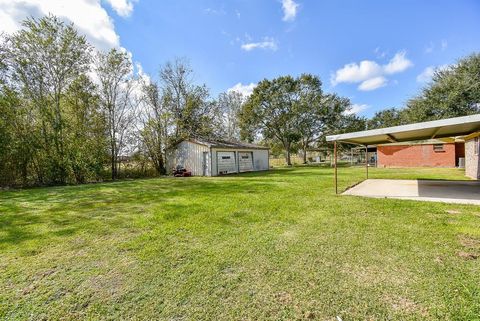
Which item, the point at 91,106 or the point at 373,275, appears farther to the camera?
the point at 91,106

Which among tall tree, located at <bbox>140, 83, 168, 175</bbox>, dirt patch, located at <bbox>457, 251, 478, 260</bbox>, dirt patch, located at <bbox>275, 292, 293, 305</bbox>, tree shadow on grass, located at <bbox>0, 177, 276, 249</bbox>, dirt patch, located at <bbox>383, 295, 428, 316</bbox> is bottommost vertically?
dirt patch, located at <bbox>383, 295, 428, 316</bbox>

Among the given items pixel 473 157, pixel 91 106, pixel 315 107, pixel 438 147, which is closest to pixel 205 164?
pixel 91 106

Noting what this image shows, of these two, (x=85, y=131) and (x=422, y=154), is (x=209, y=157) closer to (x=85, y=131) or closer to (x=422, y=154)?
(x=85, y=131)

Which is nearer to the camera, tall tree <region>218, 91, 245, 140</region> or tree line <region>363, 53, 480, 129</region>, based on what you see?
tree line <region>363, 53, 480, 129</region>

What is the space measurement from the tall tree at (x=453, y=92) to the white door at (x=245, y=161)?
14.8m

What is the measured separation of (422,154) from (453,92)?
16.4 ft

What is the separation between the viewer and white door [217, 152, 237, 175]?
15.7 meters

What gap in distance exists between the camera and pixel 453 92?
16562mm

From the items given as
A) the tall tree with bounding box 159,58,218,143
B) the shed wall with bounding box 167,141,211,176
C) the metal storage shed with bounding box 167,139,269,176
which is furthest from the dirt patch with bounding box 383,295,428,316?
the tall tree with bounding box 159,58,218,143

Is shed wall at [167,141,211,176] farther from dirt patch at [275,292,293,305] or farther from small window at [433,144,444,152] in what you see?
small window at [433,144,444,152]

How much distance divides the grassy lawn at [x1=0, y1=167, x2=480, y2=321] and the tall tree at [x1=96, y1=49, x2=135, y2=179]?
11.0m

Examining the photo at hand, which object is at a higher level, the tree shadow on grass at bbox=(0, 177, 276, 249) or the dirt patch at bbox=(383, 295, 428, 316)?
the tree shadow on grass at bbox=(0, 177, 276, 249)

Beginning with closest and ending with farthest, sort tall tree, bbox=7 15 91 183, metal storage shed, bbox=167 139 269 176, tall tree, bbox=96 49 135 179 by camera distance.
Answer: tall tree, bbox=7 15 91 183
tall tree, bbox=96 49 135 179
metal storage shed, bbox=167 139 269 176

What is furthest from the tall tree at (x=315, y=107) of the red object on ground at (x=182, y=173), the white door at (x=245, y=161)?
the red object on ground at (x=182, y=173)
